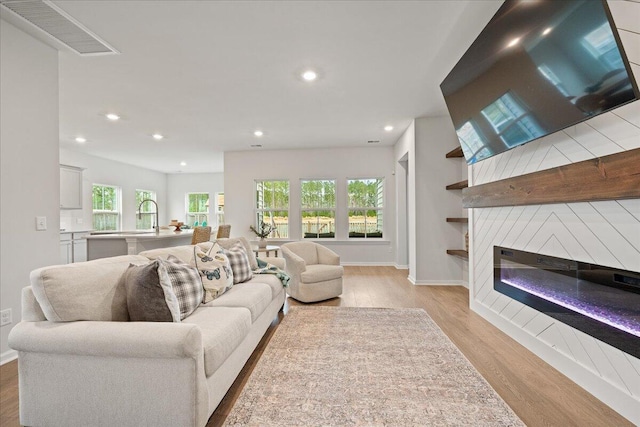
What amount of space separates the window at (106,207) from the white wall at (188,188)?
6.64 ft

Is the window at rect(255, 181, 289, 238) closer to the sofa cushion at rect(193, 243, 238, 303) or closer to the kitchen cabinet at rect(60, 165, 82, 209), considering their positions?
the kitchen cabinet at rect(60, 165, 82, 209)

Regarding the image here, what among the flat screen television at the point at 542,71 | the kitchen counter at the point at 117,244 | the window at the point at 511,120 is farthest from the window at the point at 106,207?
the window at the point at 511,120

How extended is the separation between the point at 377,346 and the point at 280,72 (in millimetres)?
2869

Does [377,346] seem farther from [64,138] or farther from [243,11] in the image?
[64,138]

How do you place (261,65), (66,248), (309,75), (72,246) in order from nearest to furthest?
(261,65) → (309,75) → (66,248) → (72,246)

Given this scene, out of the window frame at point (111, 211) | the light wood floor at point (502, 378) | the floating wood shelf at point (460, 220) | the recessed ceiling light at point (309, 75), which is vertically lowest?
the light wood floor at point (502, 378)

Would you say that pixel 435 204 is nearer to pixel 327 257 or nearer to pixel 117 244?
pixel 327 257

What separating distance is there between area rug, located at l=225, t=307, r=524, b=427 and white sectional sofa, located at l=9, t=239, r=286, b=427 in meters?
0.39

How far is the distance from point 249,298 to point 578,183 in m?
2.39

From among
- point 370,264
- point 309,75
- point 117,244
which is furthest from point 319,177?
point 117,244

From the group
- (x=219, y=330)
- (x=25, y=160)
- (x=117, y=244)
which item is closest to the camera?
(x=219, y=330)

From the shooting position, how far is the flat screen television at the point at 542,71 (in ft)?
4.95

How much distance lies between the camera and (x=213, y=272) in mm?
2531

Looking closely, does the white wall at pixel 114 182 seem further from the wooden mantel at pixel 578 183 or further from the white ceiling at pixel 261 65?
the wooden mantel at pixel 578 183
